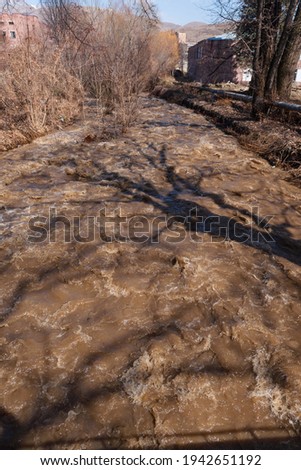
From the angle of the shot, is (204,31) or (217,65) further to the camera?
(204,31)

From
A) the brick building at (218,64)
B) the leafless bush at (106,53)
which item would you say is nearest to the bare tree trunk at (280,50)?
the leafless bush at (106,53)

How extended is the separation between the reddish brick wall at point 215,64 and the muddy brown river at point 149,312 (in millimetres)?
16498

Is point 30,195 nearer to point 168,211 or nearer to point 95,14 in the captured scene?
point 168,211

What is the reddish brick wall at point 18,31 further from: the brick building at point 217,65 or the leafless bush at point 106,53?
the brick building at point 217,65

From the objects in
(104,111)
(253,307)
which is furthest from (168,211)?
(104,111)

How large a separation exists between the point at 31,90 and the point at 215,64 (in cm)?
1835

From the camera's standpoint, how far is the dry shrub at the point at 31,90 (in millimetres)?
7398

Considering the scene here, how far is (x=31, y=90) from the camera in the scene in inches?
289

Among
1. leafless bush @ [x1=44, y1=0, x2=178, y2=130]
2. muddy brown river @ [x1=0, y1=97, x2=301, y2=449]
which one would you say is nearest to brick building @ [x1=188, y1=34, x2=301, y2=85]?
leafless bush @ [x1=44, y1=0, x2=178, y2=130]

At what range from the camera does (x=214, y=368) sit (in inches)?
94.2

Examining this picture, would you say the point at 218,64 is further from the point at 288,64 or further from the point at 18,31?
the point at 18,31

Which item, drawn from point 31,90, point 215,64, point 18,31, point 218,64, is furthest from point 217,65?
point 31,90

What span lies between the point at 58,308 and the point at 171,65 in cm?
2408

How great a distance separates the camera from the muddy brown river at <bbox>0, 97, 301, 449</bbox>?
2062 mm
